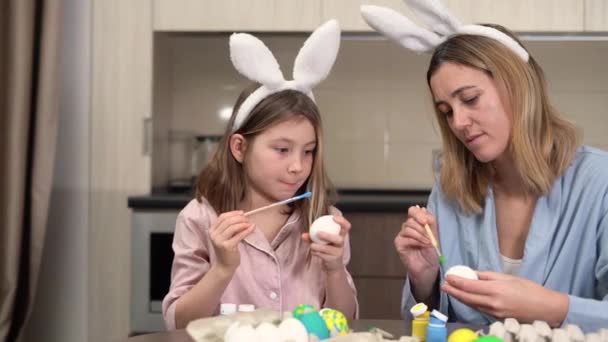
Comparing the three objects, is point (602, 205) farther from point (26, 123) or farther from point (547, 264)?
point (26, 123)

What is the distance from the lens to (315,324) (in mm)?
1028

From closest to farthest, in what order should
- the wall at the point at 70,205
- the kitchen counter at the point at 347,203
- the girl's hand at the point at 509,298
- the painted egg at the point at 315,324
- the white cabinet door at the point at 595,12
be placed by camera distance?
the painted egg at the point at 315,324
the girl's hand at the point at 509,298
the kitchen counter at the point at 347,203
the white cabinet door at the point at 595,12
the wall at the point at 70,205

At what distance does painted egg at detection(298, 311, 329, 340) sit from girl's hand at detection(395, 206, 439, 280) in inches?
16.3

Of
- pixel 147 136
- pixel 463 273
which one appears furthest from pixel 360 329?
pixel 147 136

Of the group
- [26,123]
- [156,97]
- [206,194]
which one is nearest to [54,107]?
[26,123]

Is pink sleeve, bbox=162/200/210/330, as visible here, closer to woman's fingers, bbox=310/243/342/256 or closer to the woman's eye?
woman's fingers, bbox=310/243/342/256

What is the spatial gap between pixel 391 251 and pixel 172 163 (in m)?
1.01

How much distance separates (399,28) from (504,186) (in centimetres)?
40

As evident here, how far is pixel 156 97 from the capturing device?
2764mm

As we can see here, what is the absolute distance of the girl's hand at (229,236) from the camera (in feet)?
4.50

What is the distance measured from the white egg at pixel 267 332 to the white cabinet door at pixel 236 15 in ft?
6.05

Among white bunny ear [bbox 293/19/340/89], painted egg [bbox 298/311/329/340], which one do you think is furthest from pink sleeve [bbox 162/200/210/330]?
painted egg [bbox 298/311/329/340]

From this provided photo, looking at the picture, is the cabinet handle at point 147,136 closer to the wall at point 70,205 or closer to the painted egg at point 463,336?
the wall at point 70,205

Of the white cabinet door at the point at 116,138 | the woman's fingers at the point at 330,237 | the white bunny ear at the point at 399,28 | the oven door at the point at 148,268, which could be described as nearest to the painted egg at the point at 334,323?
the woman's fingers at the point at 330,237
